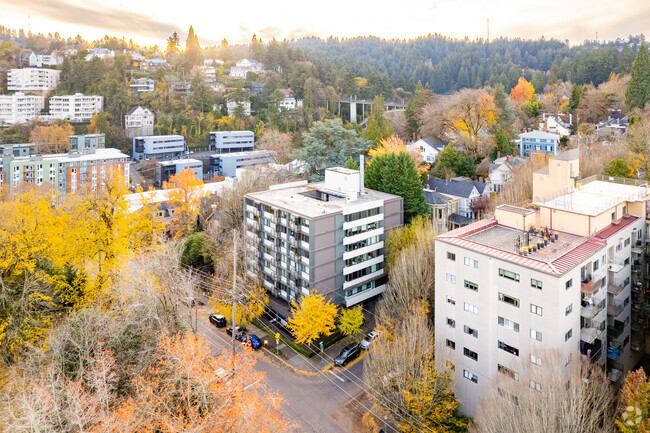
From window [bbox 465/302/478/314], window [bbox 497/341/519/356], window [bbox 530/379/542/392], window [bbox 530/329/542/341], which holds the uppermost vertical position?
window [bbox 465/302/478/314]

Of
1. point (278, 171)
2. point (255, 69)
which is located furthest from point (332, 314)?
point (255, 69)

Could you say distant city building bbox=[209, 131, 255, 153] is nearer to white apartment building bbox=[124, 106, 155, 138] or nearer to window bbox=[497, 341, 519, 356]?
white apartment building bbox=[124, 106, 155, 138]

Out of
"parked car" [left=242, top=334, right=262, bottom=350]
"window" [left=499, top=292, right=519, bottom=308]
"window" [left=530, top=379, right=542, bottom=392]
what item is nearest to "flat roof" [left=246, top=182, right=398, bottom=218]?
"parked car" [left=242, top=334, right=262, bottom=350]

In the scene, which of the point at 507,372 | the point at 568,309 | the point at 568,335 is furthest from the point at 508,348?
the point at 568,309

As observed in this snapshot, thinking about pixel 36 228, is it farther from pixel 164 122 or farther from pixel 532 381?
pixel 164 122

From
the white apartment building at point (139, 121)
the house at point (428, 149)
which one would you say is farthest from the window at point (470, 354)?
the white apartment building at point (139, 121)

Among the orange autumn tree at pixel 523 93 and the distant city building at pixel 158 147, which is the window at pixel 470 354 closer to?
the distant city building at pixel 158 147

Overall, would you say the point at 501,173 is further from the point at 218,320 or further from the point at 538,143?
the point at 218,320
